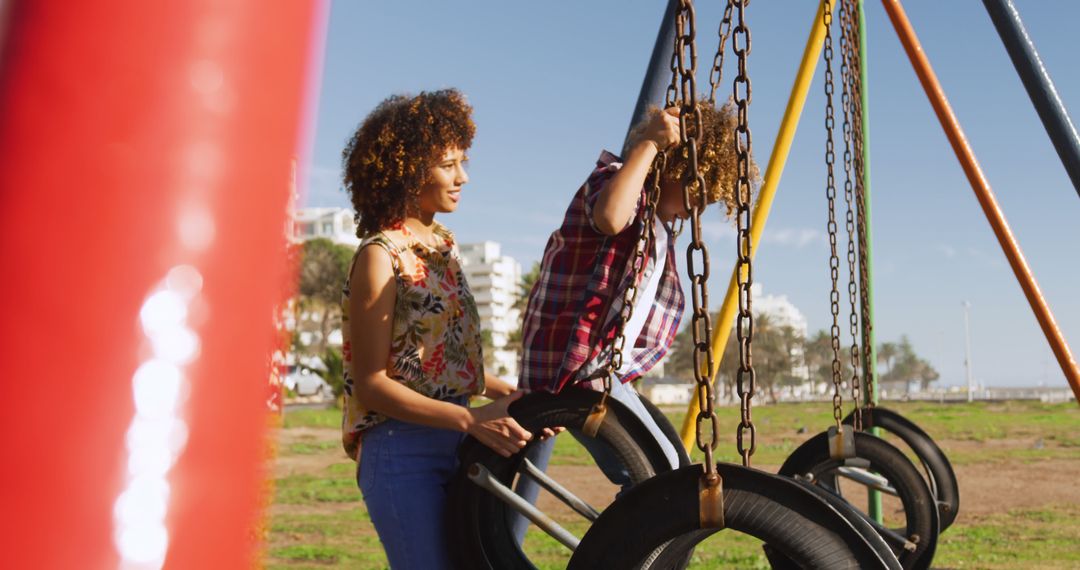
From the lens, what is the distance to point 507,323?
285 ft

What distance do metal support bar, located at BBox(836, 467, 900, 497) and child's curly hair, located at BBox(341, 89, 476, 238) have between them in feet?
7.48

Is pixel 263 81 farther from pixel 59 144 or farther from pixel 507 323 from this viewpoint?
pixel 507 323

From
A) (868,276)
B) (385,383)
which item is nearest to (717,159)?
(385,383)

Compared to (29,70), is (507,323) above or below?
above

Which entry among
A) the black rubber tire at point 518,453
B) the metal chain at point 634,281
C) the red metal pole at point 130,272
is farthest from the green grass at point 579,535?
the red metal pole at point 130,272

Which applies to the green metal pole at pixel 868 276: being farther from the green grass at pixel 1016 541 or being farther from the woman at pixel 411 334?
the woman at pixel 411 334

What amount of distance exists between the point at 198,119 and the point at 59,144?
2cm

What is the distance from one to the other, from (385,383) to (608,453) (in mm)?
509

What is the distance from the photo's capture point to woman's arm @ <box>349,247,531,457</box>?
1796 mm

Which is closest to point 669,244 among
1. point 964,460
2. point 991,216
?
point 991,216

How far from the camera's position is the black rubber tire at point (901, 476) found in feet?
11.3

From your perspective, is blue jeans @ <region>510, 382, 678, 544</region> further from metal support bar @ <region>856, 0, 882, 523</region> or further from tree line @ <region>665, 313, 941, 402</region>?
tree line @ <region>665, 313, 941, 402</region>

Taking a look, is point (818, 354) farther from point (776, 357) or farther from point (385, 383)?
point (385, 383)

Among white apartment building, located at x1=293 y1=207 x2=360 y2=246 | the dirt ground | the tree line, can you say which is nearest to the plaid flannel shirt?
white apartment building, located at x1=293 y1=207 x2=360 y2=246
